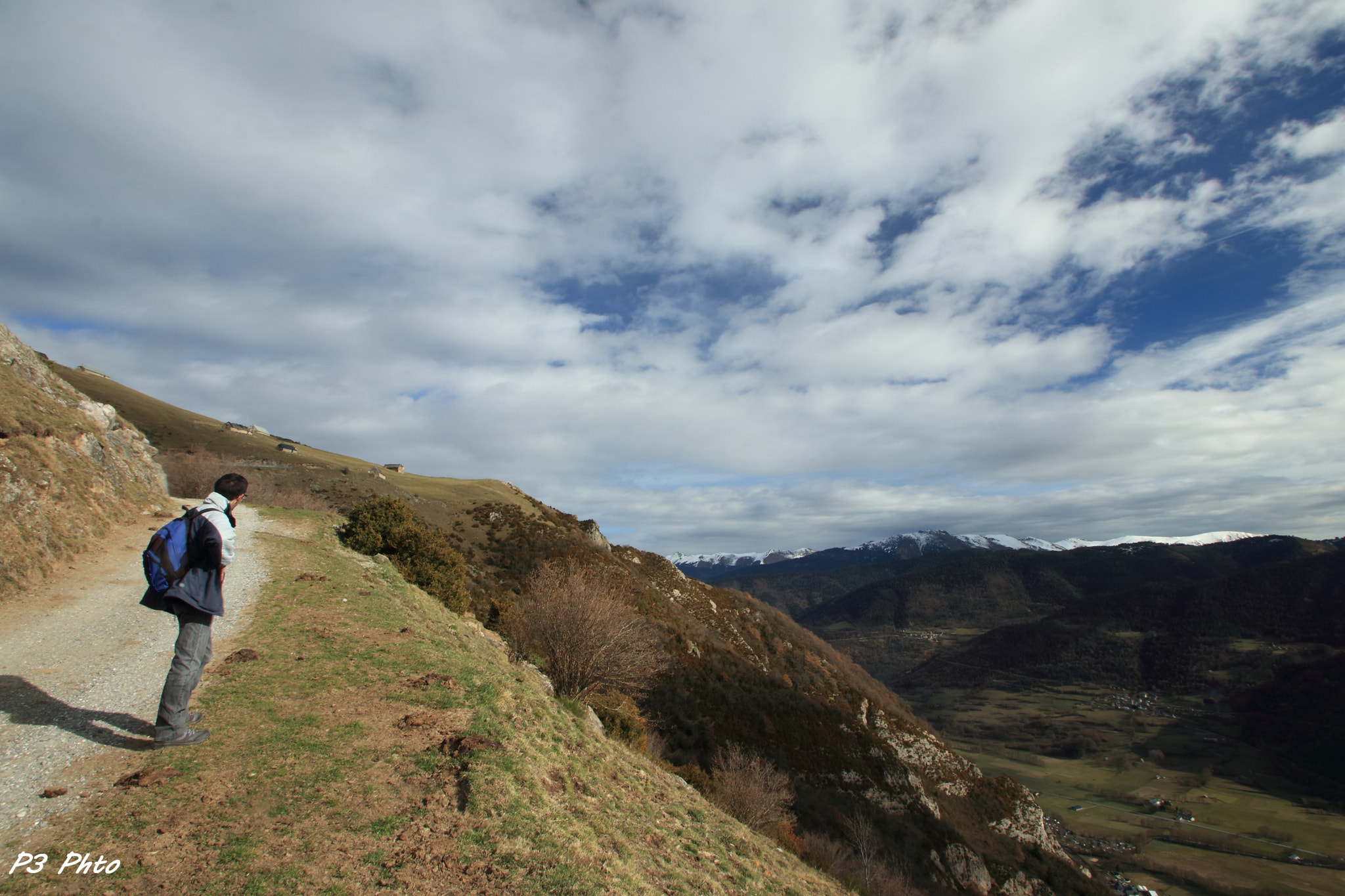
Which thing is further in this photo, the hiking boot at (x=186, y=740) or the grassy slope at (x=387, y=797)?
the hiking boot at (x=186, y=740)

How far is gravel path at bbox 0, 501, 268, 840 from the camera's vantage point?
20.3ft

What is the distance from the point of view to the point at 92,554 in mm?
17422

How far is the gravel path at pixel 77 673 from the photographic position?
243 inches

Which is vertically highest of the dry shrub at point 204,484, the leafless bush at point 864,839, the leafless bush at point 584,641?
the dry shrub at point 204,484

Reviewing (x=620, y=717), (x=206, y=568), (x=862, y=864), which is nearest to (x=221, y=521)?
(x=206, y=568)

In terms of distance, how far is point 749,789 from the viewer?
2478 cm

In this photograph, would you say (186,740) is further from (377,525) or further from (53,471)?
(377,525)

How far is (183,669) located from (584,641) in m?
15.1

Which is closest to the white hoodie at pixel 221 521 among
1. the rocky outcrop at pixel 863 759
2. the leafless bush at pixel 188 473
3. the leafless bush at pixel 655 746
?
the leafless bush at pixel 655 746

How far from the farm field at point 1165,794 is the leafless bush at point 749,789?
10211 centimetres

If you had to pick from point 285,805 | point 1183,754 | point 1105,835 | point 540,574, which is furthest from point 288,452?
point 1183,754

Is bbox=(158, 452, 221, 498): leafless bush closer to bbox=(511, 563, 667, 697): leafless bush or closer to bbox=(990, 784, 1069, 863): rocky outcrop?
bbox=(511, 563, 667, 697): leafless bush

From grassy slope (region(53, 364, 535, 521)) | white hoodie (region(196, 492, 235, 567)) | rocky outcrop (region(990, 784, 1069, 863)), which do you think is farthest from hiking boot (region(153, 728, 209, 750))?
rocky outcrop (region(990, 784, 1069, 863))

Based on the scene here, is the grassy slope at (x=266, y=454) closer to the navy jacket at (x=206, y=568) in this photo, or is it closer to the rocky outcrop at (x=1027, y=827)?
the navy jacket at (x=206, y=568)
